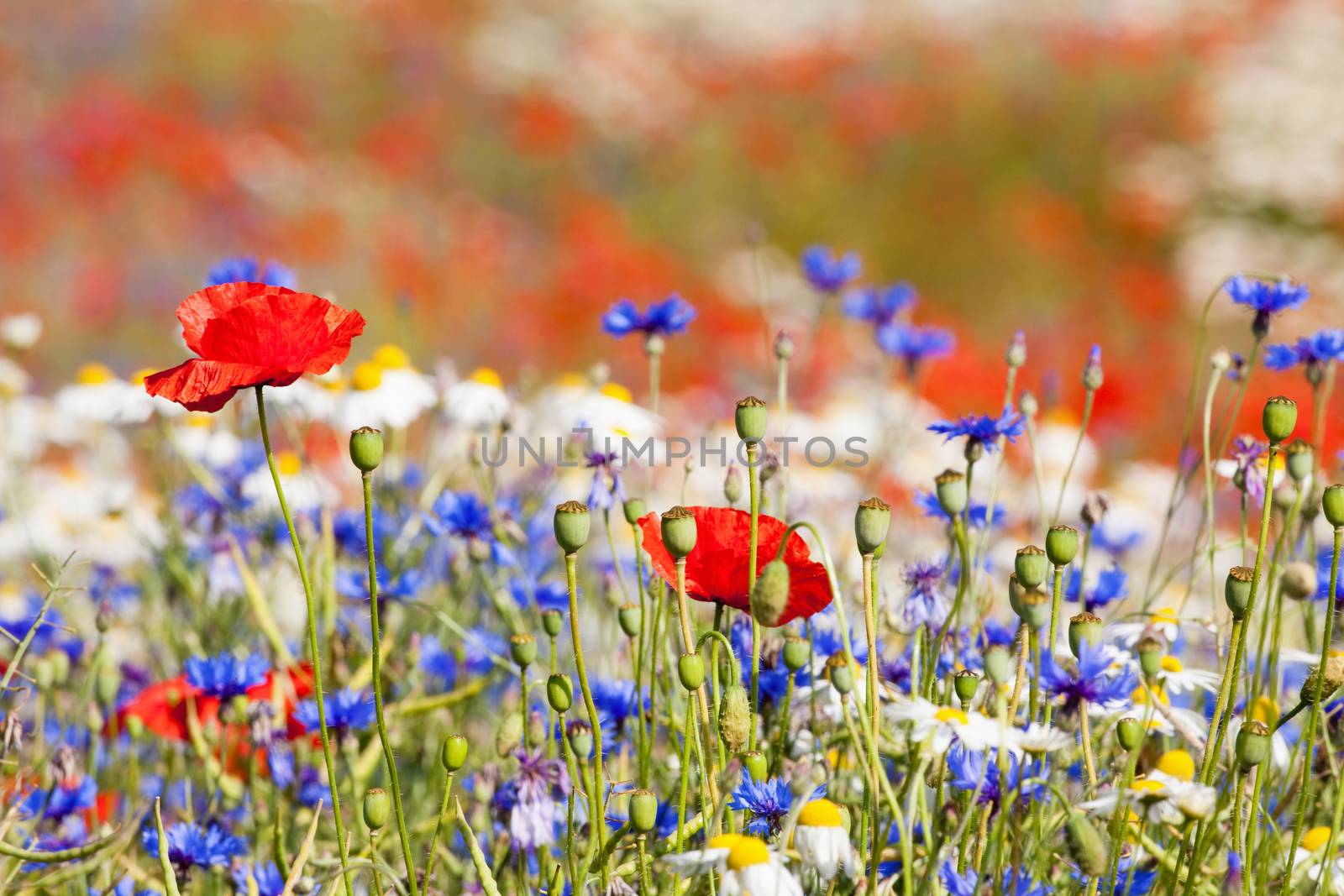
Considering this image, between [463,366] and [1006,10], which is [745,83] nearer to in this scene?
[1006,10]

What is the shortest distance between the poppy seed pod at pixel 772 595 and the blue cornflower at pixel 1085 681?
27cm

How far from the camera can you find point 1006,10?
15727 mm

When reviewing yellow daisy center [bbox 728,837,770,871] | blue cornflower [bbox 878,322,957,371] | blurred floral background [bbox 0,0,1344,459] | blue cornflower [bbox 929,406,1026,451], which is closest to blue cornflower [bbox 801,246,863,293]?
blue cornflower [bbox 878,322,957,371]

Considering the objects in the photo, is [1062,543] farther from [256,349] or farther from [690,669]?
[256,349]

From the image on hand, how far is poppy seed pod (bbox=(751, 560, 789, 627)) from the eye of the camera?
2.66 ft

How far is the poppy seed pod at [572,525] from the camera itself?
89cm

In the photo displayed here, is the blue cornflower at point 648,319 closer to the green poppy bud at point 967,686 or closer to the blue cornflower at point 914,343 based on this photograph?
the blue cornflower at point 914,343

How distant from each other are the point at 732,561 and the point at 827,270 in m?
1.32

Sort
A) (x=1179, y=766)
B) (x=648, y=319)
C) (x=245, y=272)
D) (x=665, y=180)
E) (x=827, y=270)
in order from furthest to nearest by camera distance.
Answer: (x=665, y=180), (x=827, y=270), (x=245, y=272), (x=648, y=319), (x=1179, y=766)

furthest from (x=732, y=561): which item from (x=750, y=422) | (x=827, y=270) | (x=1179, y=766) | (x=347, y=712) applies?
(x=827, y=270)

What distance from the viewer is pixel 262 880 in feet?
3.69

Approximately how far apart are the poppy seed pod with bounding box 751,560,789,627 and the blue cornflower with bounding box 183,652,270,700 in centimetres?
70

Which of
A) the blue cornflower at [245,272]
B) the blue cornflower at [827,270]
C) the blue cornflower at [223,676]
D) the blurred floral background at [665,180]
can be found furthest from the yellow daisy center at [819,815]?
the blurred floral background at [665,180]

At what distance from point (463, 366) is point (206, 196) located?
3.09 metres
